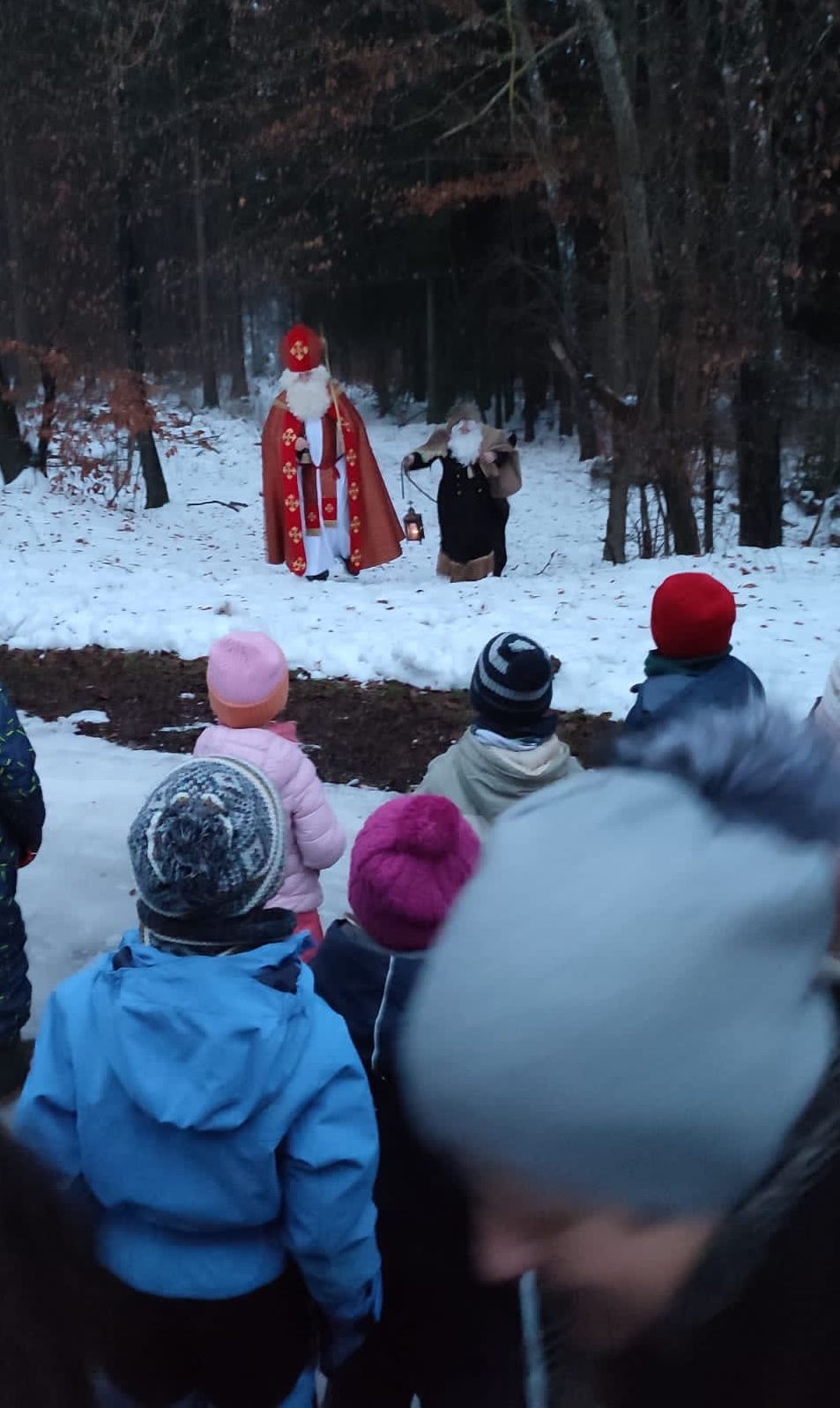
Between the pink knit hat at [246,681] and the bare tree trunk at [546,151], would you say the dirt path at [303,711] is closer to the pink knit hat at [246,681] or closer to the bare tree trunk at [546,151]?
the pink knit hat at [246,681]

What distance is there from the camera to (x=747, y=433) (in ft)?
44.8

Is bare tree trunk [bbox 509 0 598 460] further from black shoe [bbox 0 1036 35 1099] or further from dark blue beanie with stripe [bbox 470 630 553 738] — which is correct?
black shoe [bbox 0 1036 35 1099]

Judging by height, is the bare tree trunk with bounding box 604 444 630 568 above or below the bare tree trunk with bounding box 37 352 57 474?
below

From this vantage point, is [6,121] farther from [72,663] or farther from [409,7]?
[72,663]

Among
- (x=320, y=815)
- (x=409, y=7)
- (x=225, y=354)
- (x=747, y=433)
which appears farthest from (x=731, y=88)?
(x=225, y=354)

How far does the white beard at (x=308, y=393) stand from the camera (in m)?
12.1

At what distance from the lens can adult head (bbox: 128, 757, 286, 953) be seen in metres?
1.83

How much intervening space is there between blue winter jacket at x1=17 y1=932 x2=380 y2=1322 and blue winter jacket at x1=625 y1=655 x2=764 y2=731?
175 cm

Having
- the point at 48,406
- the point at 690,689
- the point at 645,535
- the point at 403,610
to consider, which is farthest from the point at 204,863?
the point at 48,406

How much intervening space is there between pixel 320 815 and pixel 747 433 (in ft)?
38.7

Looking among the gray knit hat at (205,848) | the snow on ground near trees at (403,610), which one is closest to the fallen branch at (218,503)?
the snow on ground near trees at (403,610)

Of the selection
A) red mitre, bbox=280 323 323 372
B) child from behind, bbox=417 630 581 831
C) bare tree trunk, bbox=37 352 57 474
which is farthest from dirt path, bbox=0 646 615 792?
bare tree trunk, bbox=37 352 57 474

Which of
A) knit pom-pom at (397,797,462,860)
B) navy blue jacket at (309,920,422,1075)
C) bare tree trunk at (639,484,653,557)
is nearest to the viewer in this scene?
navy blue jacket at (309,920,422,1075)

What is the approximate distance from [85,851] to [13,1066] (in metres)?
2.11
